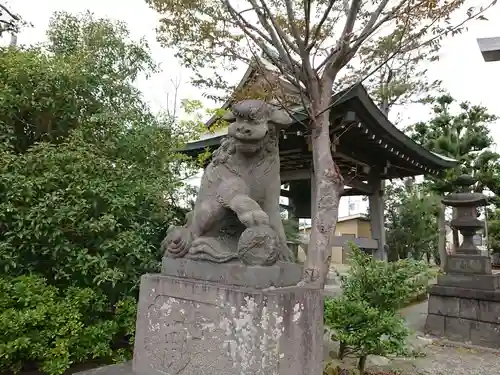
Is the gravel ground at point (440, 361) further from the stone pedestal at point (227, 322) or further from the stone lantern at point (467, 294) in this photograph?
the stone pedestal at point (227, 322)

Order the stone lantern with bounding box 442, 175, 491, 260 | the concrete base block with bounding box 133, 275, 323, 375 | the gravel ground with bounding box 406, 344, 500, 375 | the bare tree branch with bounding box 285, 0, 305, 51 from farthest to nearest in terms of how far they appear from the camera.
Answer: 1. the stone lantern with bounding box 442, 175, 491, 260
2. the gravel ground with bounding box 406, 344, 500, 375
3. the bare tree branch with bounding box 285, 0, 305, 51
4. the concrete base block with bounding box 133, 275, 323, 375

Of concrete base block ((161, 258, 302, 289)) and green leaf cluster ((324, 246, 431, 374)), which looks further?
green leaf cluster ((324, 246, 431, 374))

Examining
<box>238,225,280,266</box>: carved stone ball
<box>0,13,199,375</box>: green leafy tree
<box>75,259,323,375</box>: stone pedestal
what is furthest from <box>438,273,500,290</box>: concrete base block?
<box>238,225,280,266</box>: carved stone ball

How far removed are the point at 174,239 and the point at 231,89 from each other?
12.8 ft

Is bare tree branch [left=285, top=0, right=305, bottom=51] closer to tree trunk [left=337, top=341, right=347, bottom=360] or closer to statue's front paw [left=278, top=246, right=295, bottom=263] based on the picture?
statue's front paw [left=278, top=246, right=295, bottom=263]

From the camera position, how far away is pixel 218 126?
8125mm

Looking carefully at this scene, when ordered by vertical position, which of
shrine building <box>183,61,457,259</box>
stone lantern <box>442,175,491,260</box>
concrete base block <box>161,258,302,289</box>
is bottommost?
concrete base block <box>161,258,302,289</box>

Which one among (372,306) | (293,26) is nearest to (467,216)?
(372,306)

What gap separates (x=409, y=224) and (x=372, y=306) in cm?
1175

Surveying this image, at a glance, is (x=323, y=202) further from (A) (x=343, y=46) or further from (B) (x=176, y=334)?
(B) (x=176, y=334)

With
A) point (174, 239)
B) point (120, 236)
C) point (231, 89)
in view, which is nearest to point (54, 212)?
point (120, 236)

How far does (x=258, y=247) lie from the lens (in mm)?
2223

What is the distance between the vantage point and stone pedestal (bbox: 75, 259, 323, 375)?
2.06 meters

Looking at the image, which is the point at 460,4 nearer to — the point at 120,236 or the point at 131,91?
the point at 131,91
